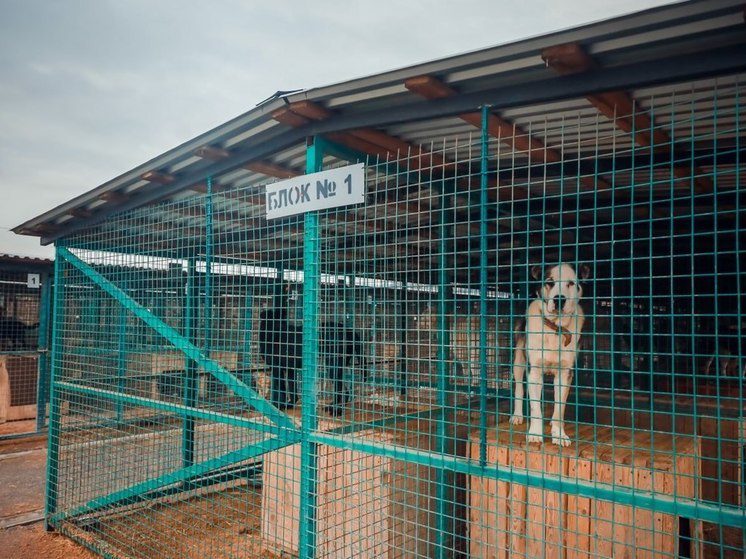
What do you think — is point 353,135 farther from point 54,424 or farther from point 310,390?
point 54,424

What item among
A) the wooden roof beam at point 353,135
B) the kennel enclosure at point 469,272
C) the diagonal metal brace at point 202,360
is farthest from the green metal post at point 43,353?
the wooden roof beam at point 353,135

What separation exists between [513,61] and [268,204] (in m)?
2.04

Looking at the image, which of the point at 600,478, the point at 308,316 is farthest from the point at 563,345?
the point at 308,316

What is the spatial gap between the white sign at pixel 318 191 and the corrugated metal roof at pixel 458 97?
346 mm

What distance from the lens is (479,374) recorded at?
4.33 m

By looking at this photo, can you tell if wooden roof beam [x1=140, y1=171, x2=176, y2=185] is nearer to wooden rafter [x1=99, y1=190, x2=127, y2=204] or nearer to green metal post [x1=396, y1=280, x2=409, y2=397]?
wooden rafter [x1=99, y1=190, x2=127, y2=204]

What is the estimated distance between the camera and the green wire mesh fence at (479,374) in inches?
109

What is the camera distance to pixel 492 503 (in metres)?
3.77

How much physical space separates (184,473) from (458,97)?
379 cm

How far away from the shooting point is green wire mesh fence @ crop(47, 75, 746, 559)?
2762 millimetres

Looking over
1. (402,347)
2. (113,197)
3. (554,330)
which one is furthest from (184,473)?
(554,330)

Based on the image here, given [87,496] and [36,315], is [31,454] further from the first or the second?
[36,315]

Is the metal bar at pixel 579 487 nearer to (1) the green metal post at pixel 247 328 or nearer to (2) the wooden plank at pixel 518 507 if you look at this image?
(2) the wooden plank at pixel 518 507

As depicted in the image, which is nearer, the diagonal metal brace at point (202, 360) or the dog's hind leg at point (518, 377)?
the diagonal metal brace at point (202, 360)
